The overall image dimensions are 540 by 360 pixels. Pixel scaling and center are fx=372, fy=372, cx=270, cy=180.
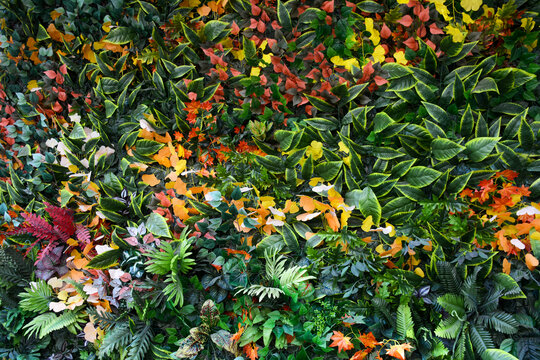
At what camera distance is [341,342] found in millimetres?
1722

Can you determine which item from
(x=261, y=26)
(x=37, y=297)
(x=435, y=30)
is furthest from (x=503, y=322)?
(x=37, y=297)

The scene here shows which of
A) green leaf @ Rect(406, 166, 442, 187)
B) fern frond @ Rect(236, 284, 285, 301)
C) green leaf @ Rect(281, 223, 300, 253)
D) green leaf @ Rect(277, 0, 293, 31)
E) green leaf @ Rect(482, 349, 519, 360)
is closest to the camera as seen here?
green leaf @ Rect(482, 349, 519, 360)

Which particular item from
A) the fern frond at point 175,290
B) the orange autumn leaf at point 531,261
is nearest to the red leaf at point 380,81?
the orange autumn leaf at point 531,261

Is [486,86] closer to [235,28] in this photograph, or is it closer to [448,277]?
[448,277]

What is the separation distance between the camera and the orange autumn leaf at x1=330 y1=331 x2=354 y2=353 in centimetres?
172

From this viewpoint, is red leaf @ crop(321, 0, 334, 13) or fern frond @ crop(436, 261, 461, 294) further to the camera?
red leaf @ crop(321, 0, 334, 13)

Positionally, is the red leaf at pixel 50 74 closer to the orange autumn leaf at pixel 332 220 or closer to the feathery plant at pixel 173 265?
the feathery plant at pixel 173 265

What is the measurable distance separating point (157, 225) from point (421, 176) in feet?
4.84

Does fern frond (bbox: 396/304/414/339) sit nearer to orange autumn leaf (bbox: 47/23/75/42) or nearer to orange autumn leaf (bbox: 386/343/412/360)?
orange autumn leaf (bbox: 386/343/412/360)

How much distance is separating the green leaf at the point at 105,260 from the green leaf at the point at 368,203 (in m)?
1.40

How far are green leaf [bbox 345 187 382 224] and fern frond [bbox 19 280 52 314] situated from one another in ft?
6.17

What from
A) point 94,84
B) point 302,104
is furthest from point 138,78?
point 302,104

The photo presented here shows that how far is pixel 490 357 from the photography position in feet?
5.15

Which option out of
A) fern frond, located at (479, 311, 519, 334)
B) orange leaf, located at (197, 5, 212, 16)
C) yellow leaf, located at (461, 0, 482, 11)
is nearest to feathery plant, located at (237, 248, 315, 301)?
fern frond, located at (479, 311, 519, 334)
